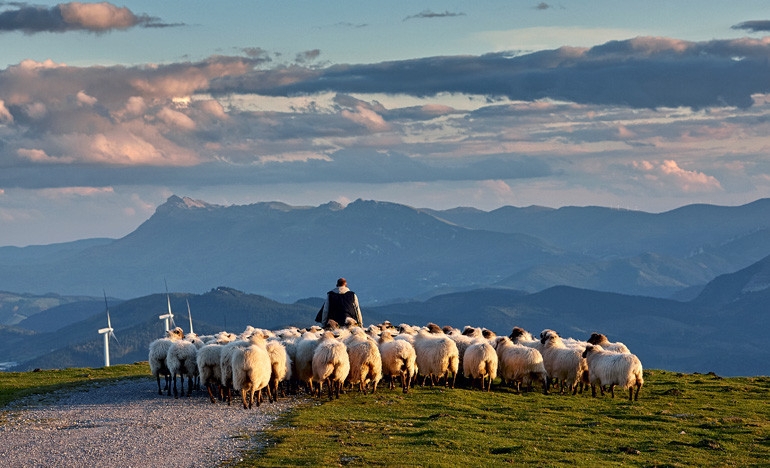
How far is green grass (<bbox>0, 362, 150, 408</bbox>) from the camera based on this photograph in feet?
124

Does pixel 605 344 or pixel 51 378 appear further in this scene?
pixel 51 378

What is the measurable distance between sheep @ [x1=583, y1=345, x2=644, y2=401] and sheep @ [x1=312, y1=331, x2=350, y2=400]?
33.5 ft

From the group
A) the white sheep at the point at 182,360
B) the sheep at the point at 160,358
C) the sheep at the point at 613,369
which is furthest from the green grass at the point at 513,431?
the sheep at the point at 160,358

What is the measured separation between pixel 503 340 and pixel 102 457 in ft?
65.9

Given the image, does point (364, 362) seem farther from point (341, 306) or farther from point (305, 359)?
point (341, 306)

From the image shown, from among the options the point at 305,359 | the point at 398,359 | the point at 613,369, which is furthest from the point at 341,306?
the point at 613,369

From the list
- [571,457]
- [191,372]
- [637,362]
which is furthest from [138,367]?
[571,457]

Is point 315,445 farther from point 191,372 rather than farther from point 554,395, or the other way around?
point 554,395

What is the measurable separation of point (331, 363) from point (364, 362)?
5.11 feet

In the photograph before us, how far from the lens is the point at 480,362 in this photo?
37406 mm

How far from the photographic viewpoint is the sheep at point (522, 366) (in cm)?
3816

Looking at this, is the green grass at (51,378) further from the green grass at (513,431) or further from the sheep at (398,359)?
the sheep at (398,359)

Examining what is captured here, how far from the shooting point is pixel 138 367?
50625mm

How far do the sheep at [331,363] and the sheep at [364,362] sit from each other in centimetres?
43
